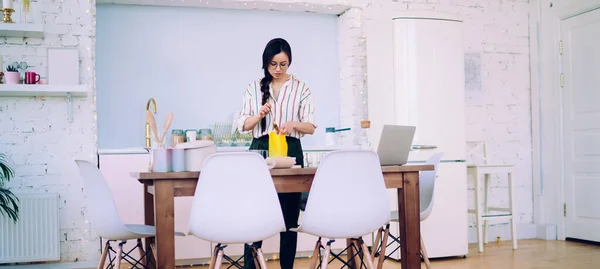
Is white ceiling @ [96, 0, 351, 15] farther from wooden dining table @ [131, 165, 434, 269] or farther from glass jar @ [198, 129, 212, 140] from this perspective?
wooden dining table @ [131, 165, 434, 269]

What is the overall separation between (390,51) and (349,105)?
70 cm

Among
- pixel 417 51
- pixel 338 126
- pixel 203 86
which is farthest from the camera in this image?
pixel 338 126

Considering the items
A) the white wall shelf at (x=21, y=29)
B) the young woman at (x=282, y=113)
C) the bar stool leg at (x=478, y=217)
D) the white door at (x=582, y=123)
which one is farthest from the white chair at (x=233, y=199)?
the white door at (x=582, y=123)

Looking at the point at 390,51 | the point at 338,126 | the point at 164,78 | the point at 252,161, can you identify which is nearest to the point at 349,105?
the point at 338,126

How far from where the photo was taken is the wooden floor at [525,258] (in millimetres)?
4520

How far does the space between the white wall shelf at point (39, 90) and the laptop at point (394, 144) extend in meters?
2.36

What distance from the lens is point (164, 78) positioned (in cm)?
519

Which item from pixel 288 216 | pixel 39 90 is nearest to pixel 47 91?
pixel 39 90

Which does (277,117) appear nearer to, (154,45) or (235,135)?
(235,135)

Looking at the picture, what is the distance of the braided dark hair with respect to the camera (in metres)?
3.38

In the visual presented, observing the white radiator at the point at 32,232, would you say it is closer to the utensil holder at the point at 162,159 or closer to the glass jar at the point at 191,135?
the glass jar at the point at 191,135

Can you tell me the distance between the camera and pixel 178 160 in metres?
2.79

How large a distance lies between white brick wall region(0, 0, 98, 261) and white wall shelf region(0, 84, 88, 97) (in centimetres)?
9

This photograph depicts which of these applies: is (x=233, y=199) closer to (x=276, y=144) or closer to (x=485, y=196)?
(x=276, y=144)
